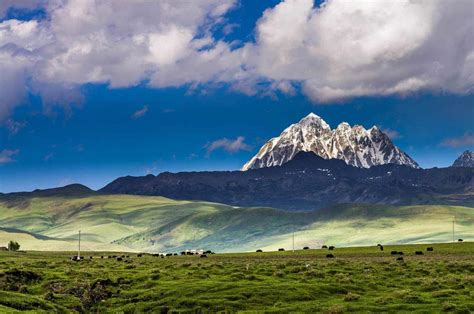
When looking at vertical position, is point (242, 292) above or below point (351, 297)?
above

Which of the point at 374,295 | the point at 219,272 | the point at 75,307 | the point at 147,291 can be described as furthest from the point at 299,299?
the point at 219,272

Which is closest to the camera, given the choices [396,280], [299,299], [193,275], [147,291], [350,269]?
[299,299]

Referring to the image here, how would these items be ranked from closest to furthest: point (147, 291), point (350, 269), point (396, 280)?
1. point (147, 291)
2. point (396, 280)
3. point (350, 269)

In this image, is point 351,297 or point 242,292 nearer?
point 351,297

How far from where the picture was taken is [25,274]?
84.4 m

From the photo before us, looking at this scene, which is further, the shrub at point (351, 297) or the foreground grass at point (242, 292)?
the shrub at point (351, 297)

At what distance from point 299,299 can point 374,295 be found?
8553 mm

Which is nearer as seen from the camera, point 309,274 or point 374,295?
point 374,295

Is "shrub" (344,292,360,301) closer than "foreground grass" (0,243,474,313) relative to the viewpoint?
No

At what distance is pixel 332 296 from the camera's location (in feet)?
221

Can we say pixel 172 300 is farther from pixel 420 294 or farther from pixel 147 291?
pixel 420 294

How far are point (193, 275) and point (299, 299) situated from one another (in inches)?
1077

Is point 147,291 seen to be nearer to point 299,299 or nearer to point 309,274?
point 299,299

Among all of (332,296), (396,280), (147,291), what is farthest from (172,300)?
(396,280)
